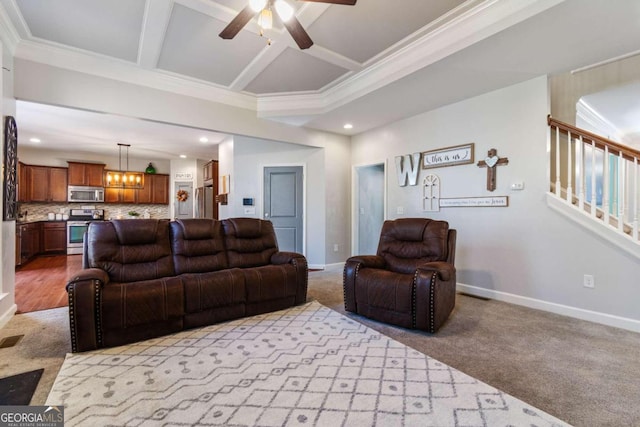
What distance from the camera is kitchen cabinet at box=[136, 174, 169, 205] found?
8227 millimetres

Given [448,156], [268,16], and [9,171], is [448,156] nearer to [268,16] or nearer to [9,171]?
[268,16]

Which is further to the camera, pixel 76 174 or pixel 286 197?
pixel 76 174

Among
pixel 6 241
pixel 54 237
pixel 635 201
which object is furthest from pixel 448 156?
pixel 54 237

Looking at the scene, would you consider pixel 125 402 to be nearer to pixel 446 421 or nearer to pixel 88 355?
pixel 88 355

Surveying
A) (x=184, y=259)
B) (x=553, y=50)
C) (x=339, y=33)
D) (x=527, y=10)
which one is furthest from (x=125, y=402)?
(x=553, y=50)

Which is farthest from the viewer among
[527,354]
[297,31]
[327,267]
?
Answer: [327,267]

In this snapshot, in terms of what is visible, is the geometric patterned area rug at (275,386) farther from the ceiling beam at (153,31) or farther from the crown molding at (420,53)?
the ceiling beam at (153,31)

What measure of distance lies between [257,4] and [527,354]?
10.5ft

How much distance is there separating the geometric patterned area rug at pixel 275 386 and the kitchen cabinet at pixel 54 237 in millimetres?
6661

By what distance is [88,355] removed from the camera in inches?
85.2

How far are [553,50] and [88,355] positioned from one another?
461 centimetres

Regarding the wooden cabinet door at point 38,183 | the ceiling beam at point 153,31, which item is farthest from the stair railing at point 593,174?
the wooden cabinet door at point 38,183

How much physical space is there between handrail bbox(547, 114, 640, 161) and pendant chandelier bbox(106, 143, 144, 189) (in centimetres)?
873

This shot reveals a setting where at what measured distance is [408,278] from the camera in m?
2.66
